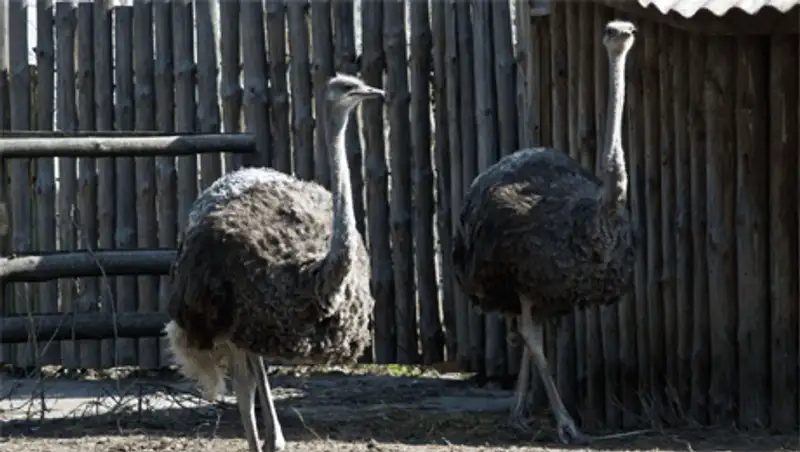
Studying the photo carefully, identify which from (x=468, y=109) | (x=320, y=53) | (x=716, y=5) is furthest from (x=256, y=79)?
(x=716, y=5)

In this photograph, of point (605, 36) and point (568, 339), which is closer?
point (605, 36)

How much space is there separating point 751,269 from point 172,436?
279 centimetres

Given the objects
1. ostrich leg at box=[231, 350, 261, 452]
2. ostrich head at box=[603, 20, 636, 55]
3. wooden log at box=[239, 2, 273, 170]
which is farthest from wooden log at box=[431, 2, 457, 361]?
ostrich leg at box=[231, 350, 261, 452]

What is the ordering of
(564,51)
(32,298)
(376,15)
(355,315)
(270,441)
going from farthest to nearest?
(32,298) → (376,15) → (564,51) → (270,441) → (355,315)

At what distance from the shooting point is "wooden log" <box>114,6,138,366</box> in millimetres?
10719

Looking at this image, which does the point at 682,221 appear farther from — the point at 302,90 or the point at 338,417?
the point at 302,90

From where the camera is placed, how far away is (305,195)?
773 centimetres

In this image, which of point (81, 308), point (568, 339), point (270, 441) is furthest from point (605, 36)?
point (81, 308)

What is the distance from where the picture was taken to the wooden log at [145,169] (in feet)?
35.0

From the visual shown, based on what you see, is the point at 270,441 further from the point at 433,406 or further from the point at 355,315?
the point at 433,406

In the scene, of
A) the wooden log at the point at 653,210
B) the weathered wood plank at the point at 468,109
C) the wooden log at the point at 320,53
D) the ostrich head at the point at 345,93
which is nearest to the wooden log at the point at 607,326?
the wooden log at the point at 653,210

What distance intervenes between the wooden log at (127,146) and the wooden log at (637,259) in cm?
236

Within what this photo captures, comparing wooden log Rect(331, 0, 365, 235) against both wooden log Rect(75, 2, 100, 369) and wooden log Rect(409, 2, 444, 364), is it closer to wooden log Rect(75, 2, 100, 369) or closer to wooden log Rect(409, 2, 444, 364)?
wooden log Rect(409, 2, 444, 364)

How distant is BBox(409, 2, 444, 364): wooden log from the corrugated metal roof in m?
2.19
